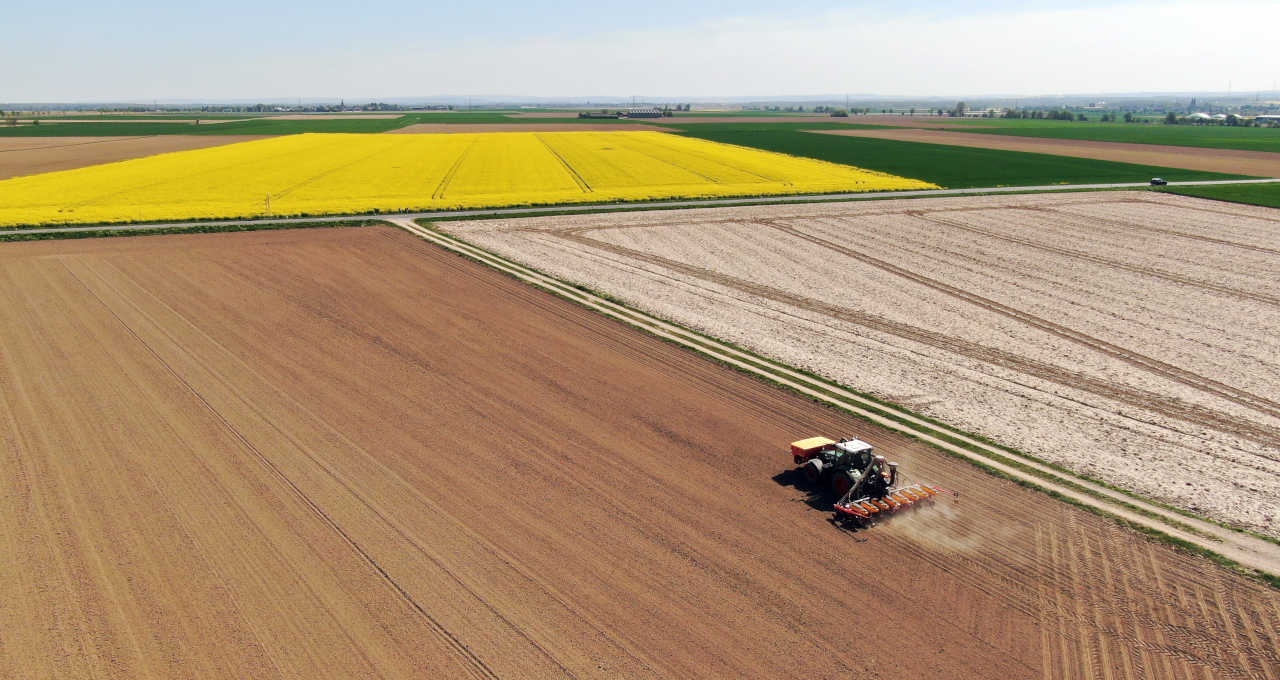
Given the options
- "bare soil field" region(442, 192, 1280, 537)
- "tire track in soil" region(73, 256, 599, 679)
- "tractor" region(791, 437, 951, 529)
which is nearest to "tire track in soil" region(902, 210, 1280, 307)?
"bare soil field" region(442, 192, 1280, 537)

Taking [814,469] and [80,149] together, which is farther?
[80,149]

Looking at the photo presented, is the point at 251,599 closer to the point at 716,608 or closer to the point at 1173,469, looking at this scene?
the point at 716,608

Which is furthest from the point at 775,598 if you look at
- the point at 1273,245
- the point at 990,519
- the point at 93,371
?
the point at 1273,245

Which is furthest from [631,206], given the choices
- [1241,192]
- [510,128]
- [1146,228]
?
[510,128]

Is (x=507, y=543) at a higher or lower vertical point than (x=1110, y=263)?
lower

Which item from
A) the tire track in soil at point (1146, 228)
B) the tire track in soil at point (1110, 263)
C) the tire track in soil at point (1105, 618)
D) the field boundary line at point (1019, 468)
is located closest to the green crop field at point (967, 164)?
the tire track in soil at point (1146, 228)

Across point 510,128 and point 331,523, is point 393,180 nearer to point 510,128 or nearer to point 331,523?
point 331,523

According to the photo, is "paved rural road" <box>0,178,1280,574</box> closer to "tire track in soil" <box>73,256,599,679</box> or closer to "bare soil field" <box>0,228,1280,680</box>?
"bare soil field" <box>0,228,1280,680</box>
